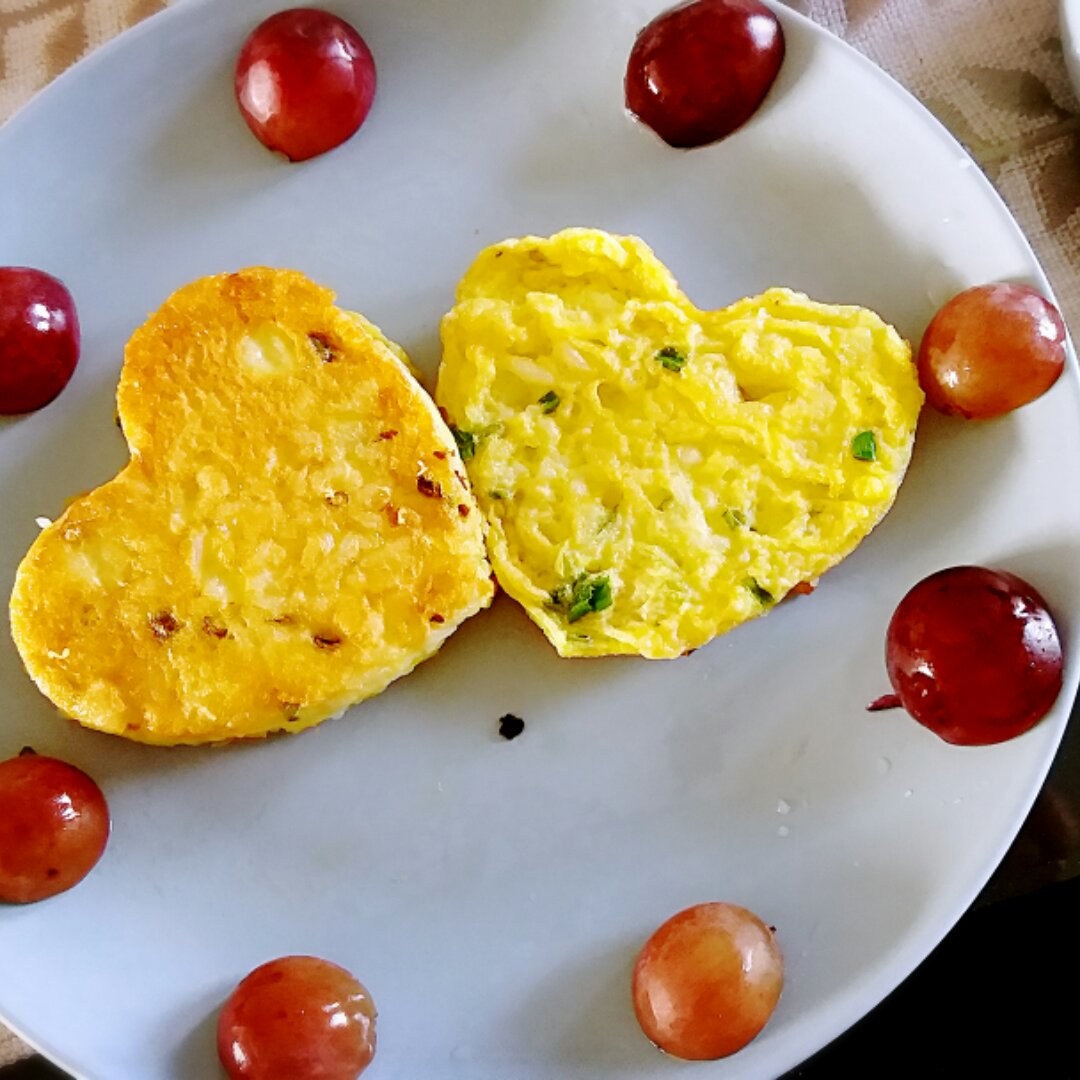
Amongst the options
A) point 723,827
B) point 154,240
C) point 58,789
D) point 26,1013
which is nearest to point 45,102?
point 154,240

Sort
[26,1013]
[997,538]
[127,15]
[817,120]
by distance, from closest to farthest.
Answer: [26,1013] → [997,538] → [817,120] → [127,15]

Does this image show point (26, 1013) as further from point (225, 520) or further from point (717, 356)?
point (717, 356)

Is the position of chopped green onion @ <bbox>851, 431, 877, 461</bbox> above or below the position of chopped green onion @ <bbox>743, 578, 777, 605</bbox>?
above

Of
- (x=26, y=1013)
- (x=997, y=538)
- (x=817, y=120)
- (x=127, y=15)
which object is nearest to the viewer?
(x=26, y=1013)

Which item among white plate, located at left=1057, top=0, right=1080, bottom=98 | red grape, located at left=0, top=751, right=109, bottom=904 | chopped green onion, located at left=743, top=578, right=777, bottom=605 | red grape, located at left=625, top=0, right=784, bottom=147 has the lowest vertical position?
chopped green onion, located at left=743, top=578, right=777, bottom=605

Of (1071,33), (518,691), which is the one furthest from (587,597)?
(1071,33)

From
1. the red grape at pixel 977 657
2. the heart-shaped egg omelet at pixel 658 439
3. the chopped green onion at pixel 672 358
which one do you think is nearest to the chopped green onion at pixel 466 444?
the heart-shaped egg omelet at pixel 658 439

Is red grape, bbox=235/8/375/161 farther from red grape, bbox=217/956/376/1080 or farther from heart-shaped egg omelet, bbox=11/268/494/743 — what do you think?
red grape, bbox=217/956/376/1080

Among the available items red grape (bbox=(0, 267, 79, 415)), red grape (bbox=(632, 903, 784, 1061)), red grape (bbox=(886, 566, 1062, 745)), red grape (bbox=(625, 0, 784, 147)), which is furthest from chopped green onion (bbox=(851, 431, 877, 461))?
red grape (bbox=(0, 267, 79, 415))

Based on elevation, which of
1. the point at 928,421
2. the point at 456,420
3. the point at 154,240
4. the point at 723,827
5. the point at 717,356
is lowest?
the point at 723,827
